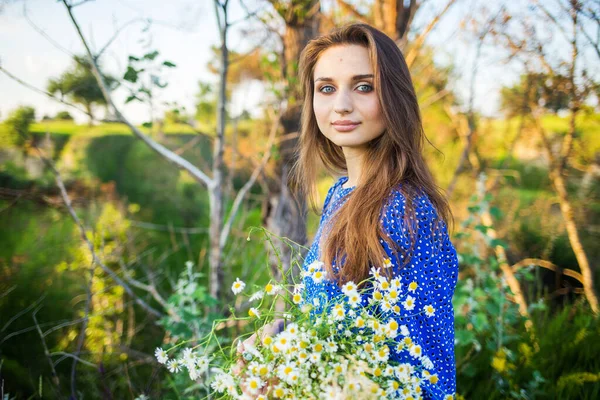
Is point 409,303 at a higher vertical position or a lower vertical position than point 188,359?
higher

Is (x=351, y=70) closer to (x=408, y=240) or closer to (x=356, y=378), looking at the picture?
(x=408, y=240)

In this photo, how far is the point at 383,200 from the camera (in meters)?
1.38

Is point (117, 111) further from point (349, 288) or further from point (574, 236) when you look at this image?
point (574, 236)

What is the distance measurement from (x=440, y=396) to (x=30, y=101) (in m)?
2.87

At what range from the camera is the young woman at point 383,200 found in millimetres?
1294

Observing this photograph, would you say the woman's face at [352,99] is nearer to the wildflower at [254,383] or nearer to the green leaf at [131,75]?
the wildflower at [254,383]

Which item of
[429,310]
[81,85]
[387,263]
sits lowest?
[429,310]

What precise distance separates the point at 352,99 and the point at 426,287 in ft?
2.28

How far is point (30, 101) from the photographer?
2.77 metres

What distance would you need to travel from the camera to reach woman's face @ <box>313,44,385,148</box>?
5.02ft

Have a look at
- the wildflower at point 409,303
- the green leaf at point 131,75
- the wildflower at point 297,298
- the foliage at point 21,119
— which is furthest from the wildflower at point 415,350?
the foliage at point 21,119

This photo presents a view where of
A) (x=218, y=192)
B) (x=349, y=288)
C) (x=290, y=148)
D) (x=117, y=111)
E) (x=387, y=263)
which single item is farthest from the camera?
(x=290, y=148)

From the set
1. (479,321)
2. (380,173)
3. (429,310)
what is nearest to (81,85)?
(380,173)

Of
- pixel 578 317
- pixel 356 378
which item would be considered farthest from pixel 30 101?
pixel 578 317
